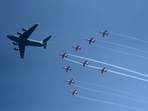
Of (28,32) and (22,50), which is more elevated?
(28,32)

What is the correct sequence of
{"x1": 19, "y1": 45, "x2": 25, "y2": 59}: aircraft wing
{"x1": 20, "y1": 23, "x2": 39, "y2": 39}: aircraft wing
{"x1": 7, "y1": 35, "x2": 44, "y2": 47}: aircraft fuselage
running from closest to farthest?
1. {"x1": 7, "y1": 35, "x2": 44, "y2": 47}: aircraft fuselage
2. {"x1": 20, "y1": 23, "x2": 39, "y2": 39}: aircraft wing
3. {"x1": 19, "y1": 45, "x2": 25, "y2": 59}: aircraft wing

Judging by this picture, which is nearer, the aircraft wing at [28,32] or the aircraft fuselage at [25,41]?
the aircraft fuselage at [25,41]

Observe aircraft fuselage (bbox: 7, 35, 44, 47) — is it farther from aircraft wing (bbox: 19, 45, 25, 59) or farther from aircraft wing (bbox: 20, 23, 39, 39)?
aircraft wing (bbox: 19, 45, 25, 59)

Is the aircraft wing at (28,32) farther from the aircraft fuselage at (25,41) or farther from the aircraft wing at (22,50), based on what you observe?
the aircraft wing at (22,50)

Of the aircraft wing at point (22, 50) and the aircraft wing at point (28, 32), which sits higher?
the aircraft wing at point (28, 32)

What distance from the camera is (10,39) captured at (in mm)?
91875

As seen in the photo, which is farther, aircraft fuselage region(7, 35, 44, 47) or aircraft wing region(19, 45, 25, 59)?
aircraft wing region(19, 45, 25, 59)

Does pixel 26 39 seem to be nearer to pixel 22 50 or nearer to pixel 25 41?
pixel 25 41

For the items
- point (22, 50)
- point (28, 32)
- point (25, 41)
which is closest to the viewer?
point (25, 41)

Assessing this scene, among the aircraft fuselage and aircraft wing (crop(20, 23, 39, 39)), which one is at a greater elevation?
aircraft wing (crop(20, 23, 39, 39))

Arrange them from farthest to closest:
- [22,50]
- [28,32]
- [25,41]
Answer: [22,50]
[28,32]
[25,41]

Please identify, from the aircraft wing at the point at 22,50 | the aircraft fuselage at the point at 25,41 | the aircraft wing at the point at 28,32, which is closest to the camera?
the aircraft fuselage at the point at 25,41

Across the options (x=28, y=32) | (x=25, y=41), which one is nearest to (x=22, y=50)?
(x=25, y=41)

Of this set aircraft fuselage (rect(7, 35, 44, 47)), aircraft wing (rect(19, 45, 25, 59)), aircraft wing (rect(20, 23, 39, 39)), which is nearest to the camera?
aircraft fuselage (rect(7, 35, 44, 47))
